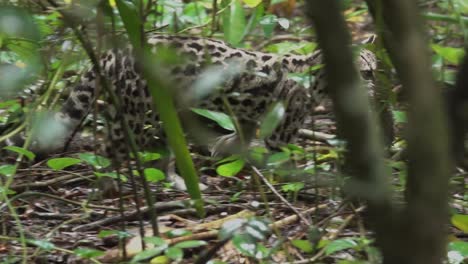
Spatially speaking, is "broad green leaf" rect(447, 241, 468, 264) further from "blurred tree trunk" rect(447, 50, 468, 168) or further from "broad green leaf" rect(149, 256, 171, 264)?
"blurred tree trunk" rect(447, 50, 468, 168)

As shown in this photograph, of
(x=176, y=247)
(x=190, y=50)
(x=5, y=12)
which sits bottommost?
(x=176, y=247)

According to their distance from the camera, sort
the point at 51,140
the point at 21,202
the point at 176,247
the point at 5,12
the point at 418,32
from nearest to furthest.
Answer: the point at 418,32, the point at 5,12, the point at 51,140, the point at 176,247, the point at 21,202

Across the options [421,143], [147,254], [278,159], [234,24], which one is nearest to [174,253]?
[147,254]

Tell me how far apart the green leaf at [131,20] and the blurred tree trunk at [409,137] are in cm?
107

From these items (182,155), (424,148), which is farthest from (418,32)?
(182,155)

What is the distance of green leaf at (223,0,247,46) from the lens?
9.55 feet

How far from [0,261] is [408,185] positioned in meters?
1.79

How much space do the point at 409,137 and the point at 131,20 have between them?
47.1 inches

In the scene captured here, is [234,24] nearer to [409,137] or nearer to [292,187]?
[292,187]

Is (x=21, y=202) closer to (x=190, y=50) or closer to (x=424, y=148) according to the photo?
(x=190, y=50)


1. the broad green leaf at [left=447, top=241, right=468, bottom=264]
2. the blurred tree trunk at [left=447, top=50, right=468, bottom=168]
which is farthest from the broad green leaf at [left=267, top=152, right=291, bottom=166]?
the blurred tree trunk at [left=447, top=50, right=468, bottom=168]

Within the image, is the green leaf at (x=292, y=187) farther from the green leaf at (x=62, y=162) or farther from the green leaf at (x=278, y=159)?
the green leaf at (x=62, y=162)

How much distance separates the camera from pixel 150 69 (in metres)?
1.45

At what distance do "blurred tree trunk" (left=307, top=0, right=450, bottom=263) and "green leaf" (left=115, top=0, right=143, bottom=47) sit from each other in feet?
3.53
